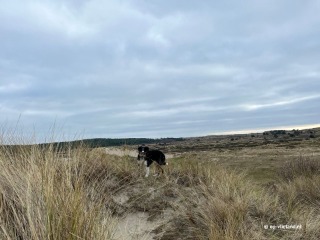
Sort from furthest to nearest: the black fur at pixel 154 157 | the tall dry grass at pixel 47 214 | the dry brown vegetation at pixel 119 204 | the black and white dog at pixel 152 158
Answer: the black fur at pixel 154 157 < the black and white dog at pixel 152 158 < the dry brown vegetation at pixel 119 204 < the tall dry grass at pixel 47 214

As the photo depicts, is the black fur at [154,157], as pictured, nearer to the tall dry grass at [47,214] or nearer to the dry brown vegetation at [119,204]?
the dry brown vegetation at [119,204]

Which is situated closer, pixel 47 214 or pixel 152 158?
pixel 47 214

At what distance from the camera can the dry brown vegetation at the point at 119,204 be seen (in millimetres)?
3273

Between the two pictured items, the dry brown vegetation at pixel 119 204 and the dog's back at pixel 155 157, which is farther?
the dog's back at pixel 155 157

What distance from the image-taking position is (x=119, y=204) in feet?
21.0

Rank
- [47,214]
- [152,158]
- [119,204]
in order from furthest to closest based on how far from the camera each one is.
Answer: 1. [152,158]
2. [119,204]
3. [47,214]

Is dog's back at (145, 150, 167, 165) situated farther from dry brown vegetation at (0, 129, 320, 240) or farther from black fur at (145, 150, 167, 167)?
dry brown vegetation at (0, 129, 320, 240)

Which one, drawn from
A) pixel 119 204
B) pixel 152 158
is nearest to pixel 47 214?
pixel 119 204

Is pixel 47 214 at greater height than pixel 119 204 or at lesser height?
greater

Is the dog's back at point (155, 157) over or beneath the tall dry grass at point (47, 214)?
over

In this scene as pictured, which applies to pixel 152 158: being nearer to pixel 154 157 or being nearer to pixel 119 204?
pixel 154 157

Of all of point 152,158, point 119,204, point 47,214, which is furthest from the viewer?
point 152,158

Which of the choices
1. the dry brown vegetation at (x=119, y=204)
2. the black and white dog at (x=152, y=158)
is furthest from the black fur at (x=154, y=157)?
the dry brown vegetation at (x=119, y=204)

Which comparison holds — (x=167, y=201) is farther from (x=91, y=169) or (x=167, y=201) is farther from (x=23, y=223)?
(x=23, y=223)
